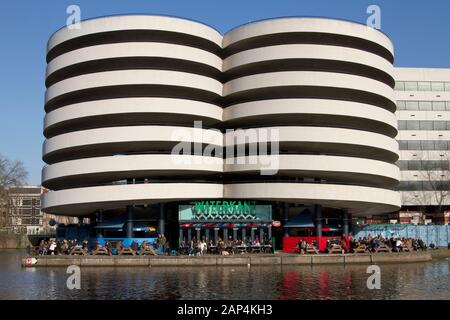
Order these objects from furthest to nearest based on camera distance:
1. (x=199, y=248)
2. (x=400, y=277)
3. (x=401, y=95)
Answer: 1. (x=401, y=95)
2. (x=199, y=248)
3. (x=400, y=277)

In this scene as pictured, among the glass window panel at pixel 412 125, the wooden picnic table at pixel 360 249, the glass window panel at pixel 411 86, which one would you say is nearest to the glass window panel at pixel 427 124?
the glass window panel at pixel 412 125

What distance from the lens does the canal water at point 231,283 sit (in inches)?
1086

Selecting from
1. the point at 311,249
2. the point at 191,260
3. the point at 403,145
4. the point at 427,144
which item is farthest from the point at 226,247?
the point at 427,144

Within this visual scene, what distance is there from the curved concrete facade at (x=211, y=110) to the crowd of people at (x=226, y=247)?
238 inches

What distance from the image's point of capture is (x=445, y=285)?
102 ft

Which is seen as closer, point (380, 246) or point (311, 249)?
point (311, 249)

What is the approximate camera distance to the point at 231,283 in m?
32.7

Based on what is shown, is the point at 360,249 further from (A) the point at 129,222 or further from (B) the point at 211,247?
(A) the point at 129,222

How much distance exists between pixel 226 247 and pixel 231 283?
21.7 m

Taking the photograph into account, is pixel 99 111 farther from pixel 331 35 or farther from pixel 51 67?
pixel 331 35

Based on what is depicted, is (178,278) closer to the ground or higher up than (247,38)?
closer to the ground

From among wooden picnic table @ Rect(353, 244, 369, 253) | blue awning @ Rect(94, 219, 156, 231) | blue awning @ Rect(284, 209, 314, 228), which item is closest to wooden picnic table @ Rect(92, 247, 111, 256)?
blue awning @ Rect(94, 219, 156, 231)
